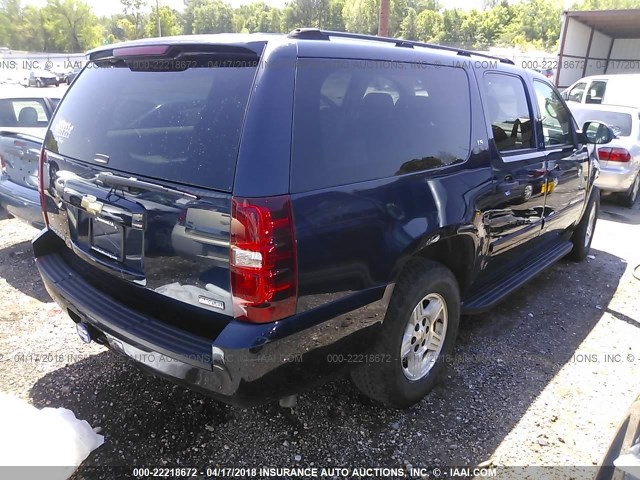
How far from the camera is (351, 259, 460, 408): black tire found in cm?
256

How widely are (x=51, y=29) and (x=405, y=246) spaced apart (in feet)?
273

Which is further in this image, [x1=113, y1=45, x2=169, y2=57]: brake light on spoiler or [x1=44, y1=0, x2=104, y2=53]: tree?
[x1=44, y1=0, x2=104, y2=53]: tree

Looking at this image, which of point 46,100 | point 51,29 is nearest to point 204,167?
point 46,100

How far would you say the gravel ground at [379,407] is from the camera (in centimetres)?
256

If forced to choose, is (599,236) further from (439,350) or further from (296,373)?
(296,373)

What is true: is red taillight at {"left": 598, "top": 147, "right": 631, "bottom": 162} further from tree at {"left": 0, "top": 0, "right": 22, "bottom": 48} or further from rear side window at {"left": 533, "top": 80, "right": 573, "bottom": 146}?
tree at {"left": 0, "top": 0, "right": 22, "bottom": 48}

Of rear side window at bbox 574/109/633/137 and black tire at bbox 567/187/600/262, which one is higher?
rear side window at bbox 574/109/633/137

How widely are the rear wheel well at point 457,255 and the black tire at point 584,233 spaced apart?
2598 millimetres

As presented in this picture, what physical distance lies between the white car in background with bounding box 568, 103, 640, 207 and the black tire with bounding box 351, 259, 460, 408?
5.85 metres

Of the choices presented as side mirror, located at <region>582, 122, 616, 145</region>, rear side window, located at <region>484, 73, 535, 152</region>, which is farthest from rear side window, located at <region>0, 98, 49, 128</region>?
side mirror, located at <region>582, 122, 616, 145</region>

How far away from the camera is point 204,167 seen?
1975mm

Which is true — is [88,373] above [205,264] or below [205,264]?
below

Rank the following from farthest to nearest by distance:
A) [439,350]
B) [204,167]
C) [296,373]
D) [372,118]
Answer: [439,350], [372,118], [296,373], [204,167]

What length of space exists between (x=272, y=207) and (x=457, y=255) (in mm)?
1597
